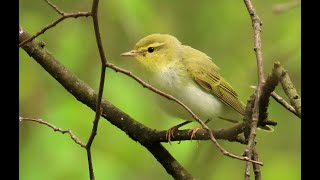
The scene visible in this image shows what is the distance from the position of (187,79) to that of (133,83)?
0.38 metres

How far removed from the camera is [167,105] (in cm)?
384

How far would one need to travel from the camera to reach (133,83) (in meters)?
4.21

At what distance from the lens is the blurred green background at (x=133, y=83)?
3.94 m

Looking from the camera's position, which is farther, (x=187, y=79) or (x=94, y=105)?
(x=187, y=79)

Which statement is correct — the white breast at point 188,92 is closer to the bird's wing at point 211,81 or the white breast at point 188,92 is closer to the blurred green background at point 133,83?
the bird's wing at point 211,81

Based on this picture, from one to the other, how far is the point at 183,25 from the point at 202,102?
110 cm

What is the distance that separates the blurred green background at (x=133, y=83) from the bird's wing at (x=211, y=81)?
150 millimetres

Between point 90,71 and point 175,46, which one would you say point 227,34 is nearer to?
point 175,46

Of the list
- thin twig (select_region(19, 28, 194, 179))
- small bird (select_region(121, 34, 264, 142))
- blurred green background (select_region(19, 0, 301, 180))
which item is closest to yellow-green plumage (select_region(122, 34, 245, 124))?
small bird (select_region(121, 34, 264, 142))

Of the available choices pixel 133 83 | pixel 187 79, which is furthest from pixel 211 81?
pixel 133 83

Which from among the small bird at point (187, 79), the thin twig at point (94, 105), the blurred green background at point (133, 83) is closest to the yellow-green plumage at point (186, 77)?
the small bird at point (187, 79)

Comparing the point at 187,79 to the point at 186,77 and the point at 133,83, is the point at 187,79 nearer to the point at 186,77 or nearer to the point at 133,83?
the point at 186,77

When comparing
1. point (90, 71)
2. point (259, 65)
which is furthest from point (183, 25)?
point (259, 65)
